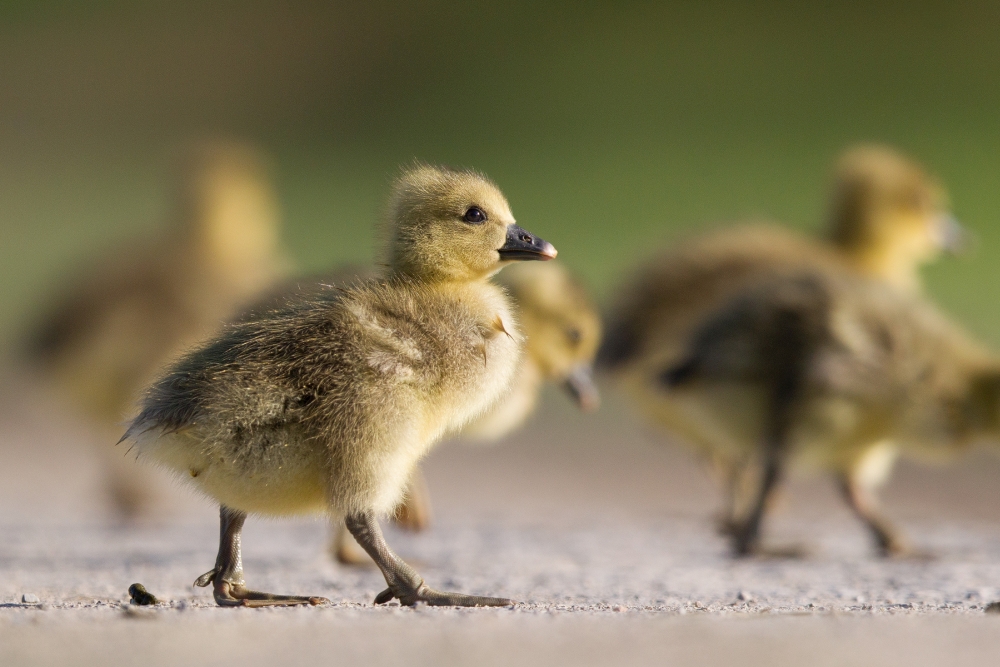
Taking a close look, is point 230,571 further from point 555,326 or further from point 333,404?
point 555,326

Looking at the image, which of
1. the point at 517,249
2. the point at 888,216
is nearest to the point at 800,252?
the point at 888,216

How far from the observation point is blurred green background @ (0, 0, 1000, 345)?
2355 centimetres

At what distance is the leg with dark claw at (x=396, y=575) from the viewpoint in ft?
13.1

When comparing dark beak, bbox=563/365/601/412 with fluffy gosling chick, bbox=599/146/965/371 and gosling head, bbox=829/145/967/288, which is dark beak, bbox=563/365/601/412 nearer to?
fluffy gosling chick, bbox=599/146/965/371

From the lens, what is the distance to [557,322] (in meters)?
6.25

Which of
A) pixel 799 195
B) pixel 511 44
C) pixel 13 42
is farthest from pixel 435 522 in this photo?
pixel 13 42

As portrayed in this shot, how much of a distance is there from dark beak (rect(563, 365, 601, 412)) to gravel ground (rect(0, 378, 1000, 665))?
0.58 m

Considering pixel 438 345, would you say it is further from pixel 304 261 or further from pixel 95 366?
pixel 304 261

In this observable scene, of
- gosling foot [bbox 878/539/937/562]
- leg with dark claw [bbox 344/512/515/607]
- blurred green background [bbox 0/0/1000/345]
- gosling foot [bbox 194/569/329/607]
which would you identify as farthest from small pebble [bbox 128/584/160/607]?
blurred green background [bbox 0/0/1000/345]

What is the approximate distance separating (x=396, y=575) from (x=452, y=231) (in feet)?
3.18

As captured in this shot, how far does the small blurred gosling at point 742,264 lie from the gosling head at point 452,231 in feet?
6.01

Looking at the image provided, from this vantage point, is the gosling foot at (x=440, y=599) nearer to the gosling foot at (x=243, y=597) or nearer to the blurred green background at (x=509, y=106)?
the gosling foot at (x=243, y=597)

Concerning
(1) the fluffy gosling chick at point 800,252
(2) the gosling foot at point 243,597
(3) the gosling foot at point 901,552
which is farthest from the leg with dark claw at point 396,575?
(1) the fluffy gosling chick at point 800,252

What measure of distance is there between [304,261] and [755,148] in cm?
1056
